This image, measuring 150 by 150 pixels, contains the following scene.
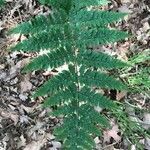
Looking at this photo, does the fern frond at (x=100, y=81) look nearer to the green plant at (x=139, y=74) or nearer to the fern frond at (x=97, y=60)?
the fern frond at (x=97, y=60)

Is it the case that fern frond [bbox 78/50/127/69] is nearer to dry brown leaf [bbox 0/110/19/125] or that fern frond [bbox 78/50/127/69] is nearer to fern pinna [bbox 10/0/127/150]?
fern pinna [bbox 10/0/127/150]

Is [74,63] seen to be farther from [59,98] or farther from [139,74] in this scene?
[139,74]

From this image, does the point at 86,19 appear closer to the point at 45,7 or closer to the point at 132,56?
the point at 132,56

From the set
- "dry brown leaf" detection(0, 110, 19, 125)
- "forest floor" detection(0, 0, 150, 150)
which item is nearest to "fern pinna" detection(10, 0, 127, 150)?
"forest floor" detection(0, 0, 150, 150)

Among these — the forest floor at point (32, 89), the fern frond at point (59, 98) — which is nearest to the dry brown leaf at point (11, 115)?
the forest floor at point (32, 89)

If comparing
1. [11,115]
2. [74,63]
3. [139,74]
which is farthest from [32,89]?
[74,63]

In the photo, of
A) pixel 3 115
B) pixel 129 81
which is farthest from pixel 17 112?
pixel 129 81

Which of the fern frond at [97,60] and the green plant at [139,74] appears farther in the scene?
the green plant at [139,74]
